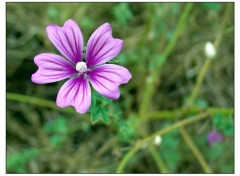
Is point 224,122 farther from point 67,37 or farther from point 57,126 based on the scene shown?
point 57,126

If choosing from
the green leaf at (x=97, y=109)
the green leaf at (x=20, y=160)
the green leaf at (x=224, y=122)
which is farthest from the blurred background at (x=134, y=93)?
the green leaf at (x=97, y=109)

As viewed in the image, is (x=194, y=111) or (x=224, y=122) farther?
(x=194, y=111)

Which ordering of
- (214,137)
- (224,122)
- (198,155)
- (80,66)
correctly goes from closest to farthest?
(80,66), (224,122), (198,155), (214,137)

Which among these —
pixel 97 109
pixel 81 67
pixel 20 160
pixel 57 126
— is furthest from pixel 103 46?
pixel 20 160

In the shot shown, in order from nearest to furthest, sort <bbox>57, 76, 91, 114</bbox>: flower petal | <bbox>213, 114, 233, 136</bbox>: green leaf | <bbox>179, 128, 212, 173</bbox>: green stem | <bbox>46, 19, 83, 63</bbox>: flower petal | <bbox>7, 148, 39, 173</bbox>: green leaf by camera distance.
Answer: <bbox>57, 76, 91, 114</bbox>: flower petal → <bbox>46, 19, 83, 63</bbox>: flower petal → <bbox>213, 114, 233, 136</bbox>: green leaf → <bbox>179, 128, 212, 173</bbox>: green stem → <bbox>7, 148, 39, 173</bbox>: green leaf

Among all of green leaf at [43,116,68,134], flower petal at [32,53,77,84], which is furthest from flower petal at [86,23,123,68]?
green leaf at [43,116,68,134]

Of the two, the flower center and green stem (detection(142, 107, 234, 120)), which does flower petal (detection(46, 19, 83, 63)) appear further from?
green stem (detection(142, 107, 234, 120))
